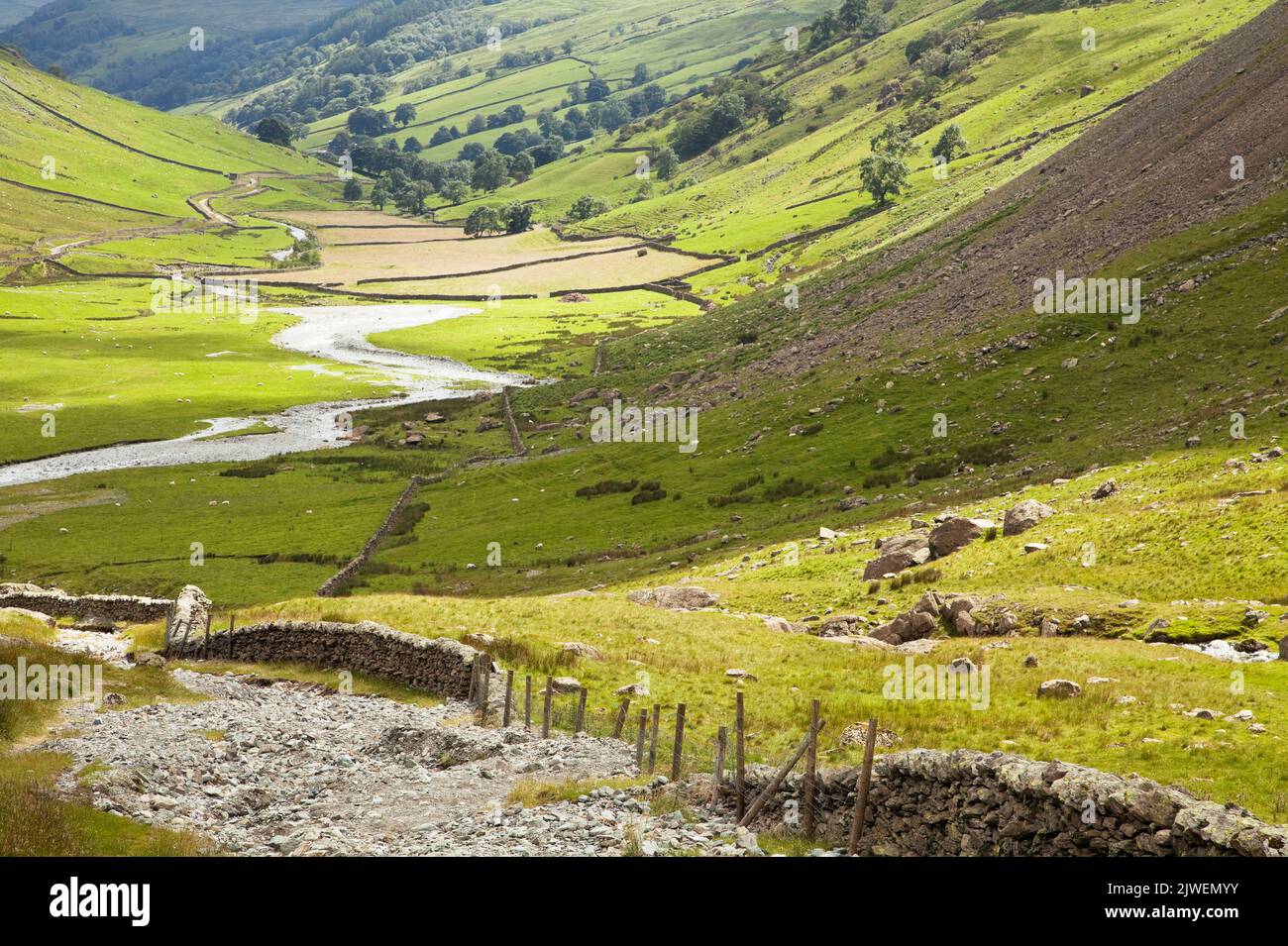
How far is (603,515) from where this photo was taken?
78.6 metres

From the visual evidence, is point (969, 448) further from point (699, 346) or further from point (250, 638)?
point (699, 346)

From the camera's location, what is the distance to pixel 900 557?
4794 cm

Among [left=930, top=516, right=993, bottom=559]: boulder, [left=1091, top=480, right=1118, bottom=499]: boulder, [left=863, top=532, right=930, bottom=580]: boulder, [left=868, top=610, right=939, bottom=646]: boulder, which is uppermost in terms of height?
[left=1091, top=480, right=1118, bottom=499]: boulder

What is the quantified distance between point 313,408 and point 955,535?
101446 mm

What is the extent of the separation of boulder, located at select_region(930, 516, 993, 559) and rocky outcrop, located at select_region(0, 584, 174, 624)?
135 feet

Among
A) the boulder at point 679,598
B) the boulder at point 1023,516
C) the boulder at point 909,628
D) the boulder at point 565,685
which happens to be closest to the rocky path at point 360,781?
the boulder at point 565,685

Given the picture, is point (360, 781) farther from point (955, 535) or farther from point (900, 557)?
point (955, 535)

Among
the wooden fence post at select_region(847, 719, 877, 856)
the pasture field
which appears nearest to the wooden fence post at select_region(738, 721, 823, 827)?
the wooden fence post at select_region(847, 719, 877, 856)

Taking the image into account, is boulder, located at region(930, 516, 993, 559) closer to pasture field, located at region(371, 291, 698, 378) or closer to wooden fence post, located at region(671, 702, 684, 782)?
wooden fence post, located at region(671, 702, 684, 782)

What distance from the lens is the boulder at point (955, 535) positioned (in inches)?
1876

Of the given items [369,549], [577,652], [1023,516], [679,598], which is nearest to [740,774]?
[577,652]

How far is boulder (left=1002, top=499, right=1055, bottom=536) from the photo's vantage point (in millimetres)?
47156
